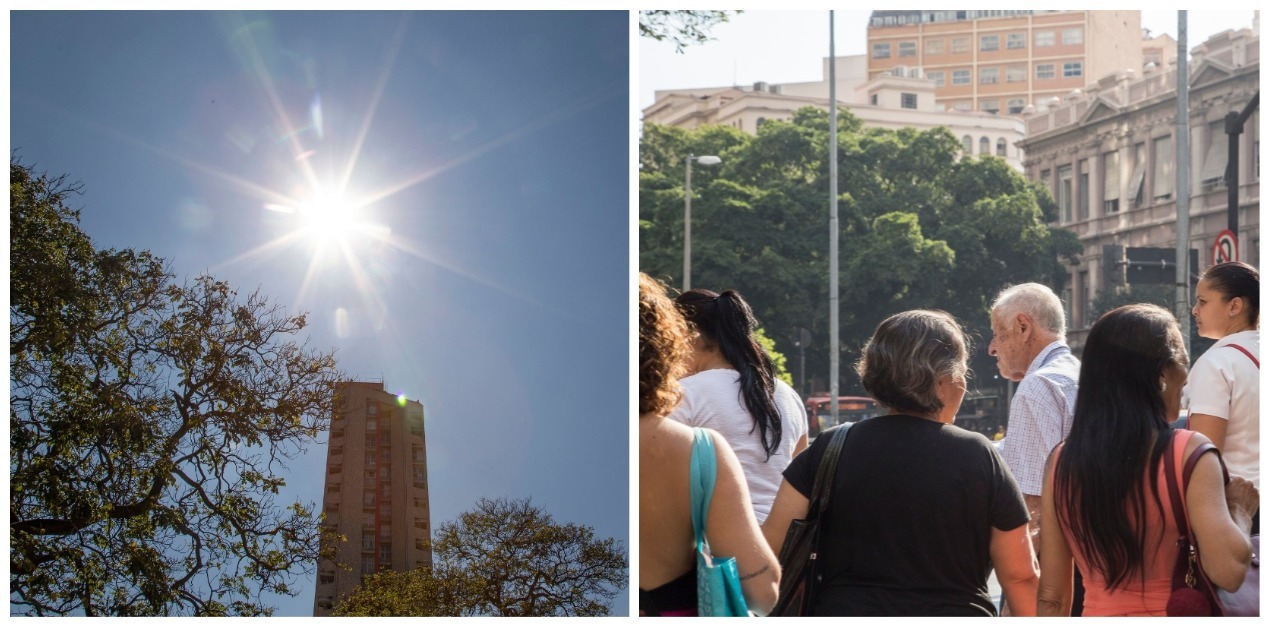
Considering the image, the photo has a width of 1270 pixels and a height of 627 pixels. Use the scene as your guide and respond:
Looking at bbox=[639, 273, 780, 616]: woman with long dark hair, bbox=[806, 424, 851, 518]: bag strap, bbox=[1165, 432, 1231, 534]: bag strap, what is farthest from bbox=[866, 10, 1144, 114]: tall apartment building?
bbox=[639, 273, 780, 616]: woman with long dark hair

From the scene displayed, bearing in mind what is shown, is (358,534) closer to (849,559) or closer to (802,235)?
(849,559)

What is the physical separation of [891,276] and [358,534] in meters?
32.3

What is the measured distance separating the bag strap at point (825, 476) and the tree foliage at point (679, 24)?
3229 mm

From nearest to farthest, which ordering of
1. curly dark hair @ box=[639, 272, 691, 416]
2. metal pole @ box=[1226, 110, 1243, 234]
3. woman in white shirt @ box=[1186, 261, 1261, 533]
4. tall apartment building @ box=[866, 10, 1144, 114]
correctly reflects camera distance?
curly dark hair @ box=[639, 272, 691, 416] → woman in white shirt @ box=[1186, 261, 1261, 533] → metal pole @ box=[1226, 110, 1243, 234] → tall apartment building @ box=[866, 10, 1144, 114]

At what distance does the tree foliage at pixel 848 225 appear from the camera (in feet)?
115

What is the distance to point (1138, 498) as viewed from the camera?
301cm

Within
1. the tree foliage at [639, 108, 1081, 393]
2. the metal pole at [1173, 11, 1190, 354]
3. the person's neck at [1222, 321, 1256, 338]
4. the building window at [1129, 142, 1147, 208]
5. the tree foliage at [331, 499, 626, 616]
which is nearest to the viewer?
the person's neck at [1222, 321, 1256, 338]

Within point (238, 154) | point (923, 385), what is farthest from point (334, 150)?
point (923, 385)

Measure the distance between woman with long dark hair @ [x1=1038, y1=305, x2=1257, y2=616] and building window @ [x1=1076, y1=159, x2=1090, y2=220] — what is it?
145ft

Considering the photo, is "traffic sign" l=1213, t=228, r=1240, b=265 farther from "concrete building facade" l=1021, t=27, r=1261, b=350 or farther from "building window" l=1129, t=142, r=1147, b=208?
"building window" l=1129, t=142, r=1147, b=208

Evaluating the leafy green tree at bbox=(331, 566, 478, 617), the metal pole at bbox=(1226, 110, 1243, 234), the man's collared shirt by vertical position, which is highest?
the metal pole at bbox=(1226, 110, 1243, 234)

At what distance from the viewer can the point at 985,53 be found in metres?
87.2

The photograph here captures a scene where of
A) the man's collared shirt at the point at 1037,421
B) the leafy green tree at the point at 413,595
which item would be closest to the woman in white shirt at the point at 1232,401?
the man's collared shirt at the point at 1037,421

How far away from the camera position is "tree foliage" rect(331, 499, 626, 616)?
4.44 meters
